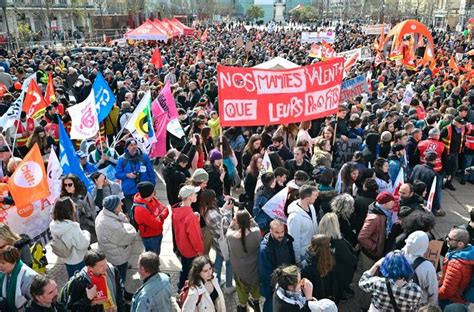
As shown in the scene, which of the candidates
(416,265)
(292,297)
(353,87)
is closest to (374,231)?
(416,265)

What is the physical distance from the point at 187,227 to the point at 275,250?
3.65ft

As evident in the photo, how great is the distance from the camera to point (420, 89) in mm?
13508

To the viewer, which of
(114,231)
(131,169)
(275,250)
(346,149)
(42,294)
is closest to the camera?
(42,294)

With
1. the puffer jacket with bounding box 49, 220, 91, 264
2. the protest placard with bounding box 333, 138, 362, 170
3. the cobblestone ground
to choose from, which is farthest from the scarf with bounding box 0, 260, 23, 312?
the protest placard with bounding box 333, 138, 362, 170

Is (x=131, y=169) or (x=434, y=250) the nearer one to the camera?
(x=434, y=250)

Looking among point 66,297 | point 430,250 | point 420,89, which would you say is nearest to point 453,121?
point 430,250

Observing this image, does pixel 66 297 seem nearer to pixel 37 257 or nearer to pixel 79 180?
pixel 37 257

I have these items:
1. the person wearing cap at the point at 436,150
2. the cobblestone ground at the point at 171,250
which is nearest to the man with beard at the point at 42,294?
the cobblestone ground at the point at 171,250

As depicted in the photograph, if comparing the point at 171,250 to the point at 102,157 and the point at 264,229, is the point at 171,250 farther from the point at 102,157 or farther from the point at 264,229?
the point at 102,157

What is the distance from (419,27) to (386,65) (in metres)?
2.15

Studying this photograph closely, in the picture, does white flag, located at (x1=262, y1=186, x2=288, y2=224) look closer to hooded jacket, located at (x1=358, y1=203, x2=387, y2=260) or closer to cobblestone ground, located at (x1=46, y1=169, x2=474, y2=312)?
hooded jacket, located at (x1=358, y1=203, x2=387, y2=260)

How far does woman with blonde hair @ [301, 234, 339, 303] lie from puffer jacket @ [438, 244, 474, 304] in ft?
3.53

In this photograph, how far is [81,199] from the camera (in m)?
5.66

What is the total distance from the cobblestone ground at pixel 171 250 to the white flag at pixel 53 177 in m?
1.20
